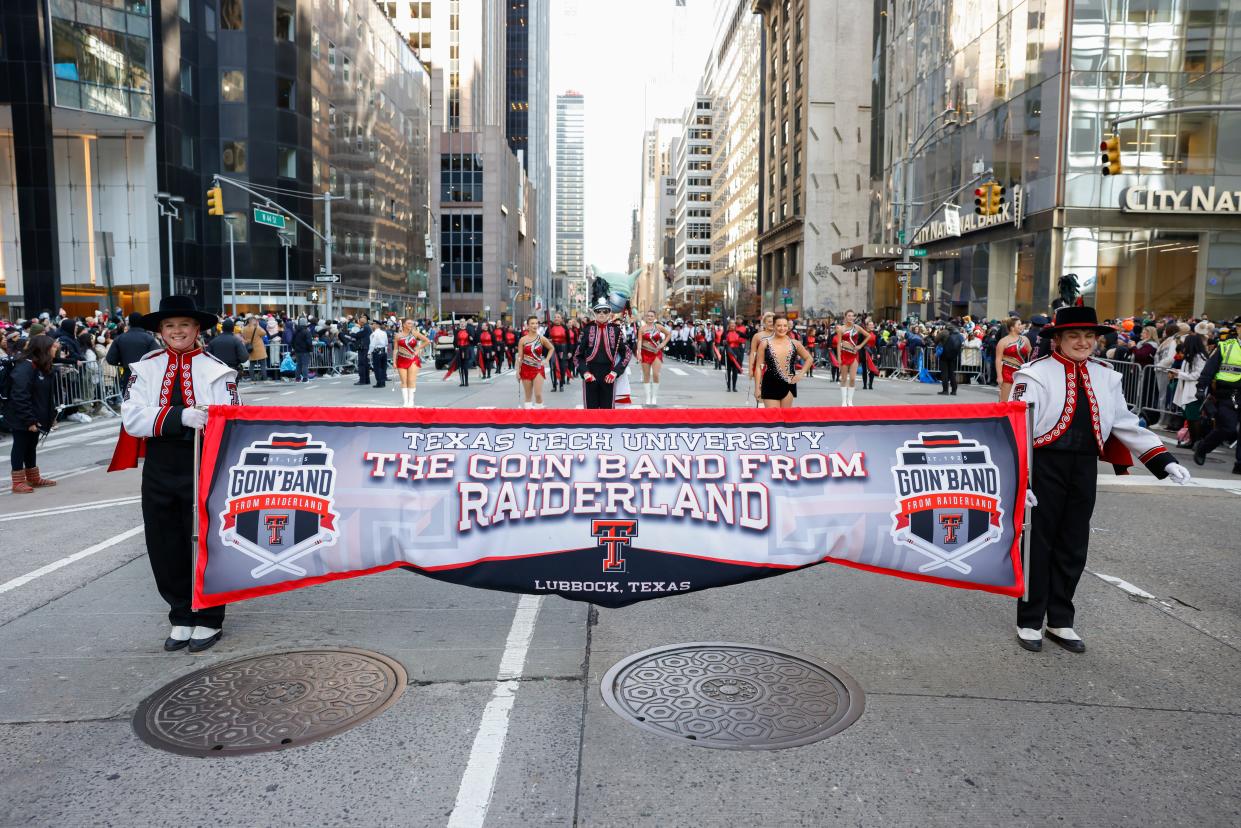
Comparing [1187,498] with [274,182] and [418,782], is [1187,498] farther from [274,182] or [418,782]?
[274,182]

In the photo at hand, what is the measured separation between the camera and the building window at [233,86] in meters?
48.7

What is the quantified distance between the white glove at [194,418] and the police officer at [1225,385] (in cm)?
1211

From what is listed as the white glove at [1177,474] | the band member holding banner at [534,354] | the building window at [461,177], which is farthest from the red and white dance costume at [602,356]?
the building window at [461,177]

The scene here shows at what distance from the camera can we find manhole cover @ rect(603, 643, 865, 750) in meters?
3.94

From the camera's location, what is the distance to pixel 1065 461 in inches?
196

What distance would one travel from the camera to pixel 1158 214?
3247 centimetres

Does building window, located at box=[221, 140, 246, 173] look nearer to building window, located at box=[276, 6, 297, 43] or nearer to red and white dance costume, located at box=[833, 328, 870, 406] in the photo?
building window, located at box=[276, 6, 297, 43]

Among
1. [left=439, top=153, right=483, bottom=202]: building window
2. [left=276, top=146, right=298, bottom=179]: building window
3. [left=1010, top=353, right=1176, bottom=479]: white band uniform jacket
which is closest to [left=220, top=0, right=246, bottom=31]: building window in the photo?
[left=276, top=146, right=298, bottom=179]: building window

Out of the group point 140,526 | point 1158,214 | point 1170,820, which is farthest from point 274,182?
point 1170,820

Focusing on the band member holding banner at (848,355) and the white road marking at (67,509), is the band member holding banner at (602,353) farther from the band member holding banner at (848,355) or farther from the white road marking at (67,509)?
the band member holding banner at (848,355)

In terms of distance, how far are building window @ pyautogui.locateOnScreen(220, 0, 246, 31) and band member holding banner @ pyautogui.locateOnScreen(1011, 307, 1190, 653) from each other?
53.9 meters

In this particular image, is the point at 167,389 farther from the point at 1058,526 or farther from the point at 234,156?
the point at 234,156

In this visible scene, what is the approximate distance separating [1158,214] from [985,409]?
33495 mm

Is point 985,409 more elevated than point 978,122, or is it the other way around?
point 978,122
